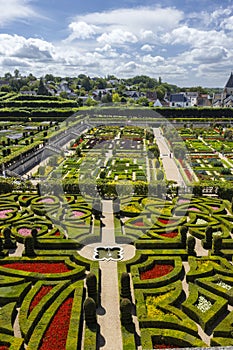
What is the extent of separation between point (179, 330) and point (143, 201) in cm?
1383

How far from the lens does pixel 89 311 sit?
1372cm

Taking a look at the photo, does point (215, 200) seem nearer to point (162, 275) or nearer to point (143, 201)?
point (143, 201)

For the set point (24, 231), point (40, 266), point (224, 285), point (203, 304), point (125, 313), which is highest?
point (24, 231)

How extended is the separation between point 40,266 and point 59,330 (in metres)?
5.02

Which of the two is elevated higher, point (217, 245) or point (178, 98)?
point (178, 98)

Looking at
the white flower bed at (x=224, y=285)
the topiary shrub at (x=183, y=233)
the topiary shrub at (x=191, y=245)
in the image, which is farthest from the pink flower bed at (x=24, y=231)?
the white flower bed at (x=224, y=285)

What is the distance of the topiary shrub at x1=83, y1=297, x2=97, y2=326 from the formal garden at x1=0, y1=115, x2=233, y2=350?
45 millimetres

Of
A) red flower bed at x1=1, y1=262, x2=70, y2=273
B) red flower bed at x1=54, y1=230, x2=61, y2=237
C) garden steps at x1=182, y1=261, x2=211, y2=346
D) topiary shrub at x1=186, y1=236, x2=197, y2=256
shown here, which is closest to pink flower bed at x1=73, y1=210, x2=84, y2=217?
red flower bed at x1=54, y1=230, x2=61, y2=237

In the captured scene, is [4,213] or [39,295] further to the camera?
[4,213]

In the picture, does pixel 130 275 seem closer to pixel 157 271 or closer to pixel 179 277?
pixel 157 271

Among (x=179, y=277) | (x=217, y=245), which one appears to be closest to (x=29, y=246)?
(x=179, y=277)

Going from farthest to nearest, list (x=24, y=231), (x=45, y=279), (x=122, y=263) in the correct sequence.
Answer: (x=24, y=231)
(x=122, y=263)
(x=45, y=279)

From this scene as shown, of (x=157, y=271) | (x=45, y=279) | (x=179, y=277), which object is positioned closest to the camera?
(x=45, y=279)

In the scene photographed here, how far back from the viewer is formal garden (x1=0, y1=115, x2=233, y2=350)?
44.0 feet
